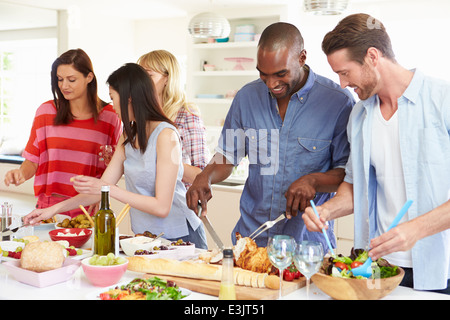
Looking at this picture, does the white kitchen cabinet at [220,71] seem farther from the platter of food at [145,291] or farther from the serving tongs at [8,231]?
the platter of food at [145,291]

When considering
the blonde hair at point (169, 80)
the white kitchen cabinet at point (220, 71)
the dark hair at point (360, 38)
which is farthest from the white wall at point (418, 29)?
the dark hair at point (360, 38)

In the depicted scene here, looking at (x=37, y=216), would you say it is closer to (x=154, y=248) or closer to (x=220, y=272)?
(x=154, y=248)

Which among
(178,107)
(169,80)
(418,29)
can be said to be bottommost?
(178,107)

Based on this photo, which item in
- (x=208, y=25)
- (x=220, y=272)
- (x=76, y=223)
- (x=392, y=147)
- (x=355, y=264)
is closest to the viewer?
(x=355, y=264)

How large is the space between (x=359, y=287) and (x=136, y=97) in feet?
4.15

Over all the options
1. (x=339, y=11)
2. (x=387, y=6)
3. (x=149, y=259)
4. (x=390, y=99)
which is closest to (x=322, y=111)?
(x=390, y=99)

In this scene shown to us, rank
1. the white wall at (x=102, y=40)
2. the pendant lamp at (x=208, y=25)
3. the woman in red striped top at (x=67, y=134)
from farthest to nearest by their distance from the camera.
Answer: the white wall at (x=102, y=40), the pendant lamp at (x=208, y=25), the woman in red striped top at (x=67, y=134)

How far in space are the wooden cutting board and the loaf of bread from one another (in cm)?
1

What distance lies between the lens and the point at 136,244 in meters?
1.81

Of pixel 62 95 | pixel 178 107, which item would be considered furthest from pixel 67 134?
pixel 178 107

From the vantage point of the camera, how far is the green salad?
142 centimetres

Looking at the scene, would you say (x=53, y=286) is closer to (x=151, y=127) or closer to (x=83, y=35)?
(x=151, y=127)

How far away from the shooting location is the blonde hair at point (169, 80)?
8.94ft

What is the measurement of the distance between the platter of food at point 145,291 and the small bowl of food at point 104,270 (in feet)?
0.11
